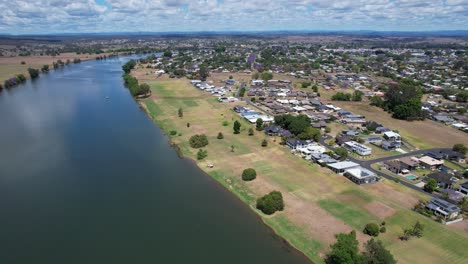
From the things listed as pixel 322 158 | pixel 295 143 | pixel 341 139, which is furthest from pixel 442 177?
pixel 295 143

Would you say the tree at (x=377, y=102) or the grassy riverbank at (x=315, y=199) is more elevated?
the tree at (x=377, y=102)

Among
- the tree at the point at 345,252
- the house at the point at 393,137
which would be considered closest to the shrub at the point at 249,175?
the tree at the point at 345,252

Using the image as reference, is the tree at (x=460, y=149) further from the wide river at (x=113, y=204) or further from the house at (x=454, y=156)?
the wide river at (x=113, y=204)

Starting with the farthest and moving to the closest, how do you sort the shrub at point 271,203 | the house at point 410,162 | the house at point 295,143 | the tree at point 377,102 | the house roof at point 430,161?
the tree at point 377,102, the house at point 295,143, the house roof at point 430,161, the house at point 410,162, the shrub at point 271,203

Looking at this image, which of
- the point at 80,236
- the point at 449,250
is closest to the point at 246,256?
the point at 80,236

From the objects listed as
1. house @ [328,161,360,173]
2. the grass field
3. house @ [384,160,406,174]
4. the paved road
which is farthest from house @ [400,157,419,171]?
the grass field

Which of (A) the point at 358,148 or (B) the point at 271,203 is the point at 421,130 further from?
(B) the point at 271,203
